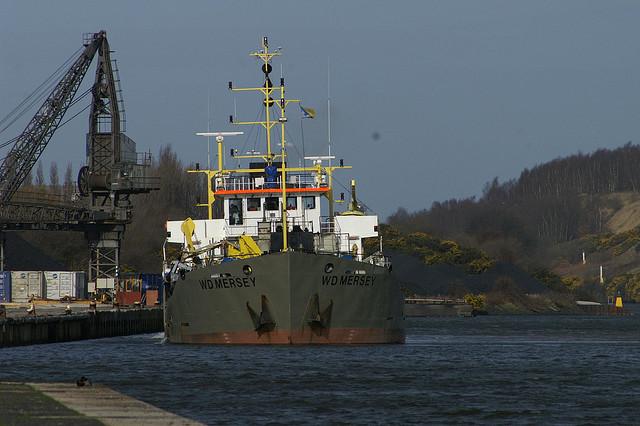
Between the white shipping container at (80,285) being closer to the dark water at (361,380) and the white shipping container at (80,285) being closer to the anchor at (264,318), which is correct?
the dark water at (361,380)

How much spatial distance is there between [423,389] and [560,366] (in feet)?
41.9

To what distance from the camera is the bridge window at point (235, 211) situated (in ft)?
217

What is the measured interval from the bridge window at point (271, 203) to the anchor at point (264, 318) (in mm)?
8746

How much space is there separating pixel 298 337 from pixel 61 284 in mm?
61620

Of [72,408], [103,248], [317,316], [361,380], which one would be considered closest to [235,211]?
[317,316]

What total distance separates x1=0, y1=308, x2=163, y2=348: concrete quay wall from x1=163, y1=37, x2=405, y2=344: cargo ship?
21.5 ft

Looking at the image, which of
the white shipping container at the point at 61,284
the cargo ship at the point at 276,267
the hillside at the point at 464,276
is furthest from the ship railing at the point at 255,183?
the hillside at the point at 464,276

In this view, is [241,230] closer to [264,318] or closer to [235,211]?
[235,211]

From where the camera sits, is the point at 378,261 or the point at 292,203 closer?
the point at 378,261

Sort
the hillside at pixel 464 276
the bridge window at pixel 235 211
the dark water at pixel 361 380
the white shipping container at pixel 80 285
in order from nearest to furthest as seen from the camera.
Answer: the dark water at pixel 361 380, the bridge window at pixel 235 211, the white shipping container at pixel 80 285, the hillside at pixel 464 276

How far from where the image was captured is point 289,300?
56.7 meters

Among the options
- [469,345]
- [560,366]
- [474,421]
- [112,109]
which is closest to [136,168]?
[112,109]

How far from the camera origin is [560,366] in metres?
54.5

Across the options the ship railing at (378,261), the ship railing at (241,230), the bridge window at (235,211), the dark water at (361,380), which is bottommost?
the dark water at (361,380)
